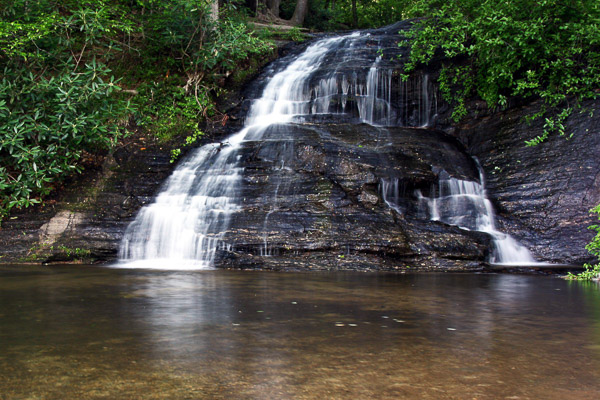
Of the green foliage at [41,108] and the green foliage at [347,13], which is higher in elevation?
the green foliage at [347,13]

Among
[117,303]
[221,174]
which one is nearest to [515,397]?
[117,303]

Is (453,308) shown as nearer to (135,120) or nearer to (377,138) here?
(377,138)

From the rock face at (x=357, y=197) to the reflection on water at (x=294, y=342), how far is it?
9.74 ft

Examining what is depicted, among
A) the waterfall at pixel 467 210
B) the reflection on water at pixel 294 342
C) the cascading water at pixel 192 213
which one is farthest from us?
the waterfall at pixel 467 210

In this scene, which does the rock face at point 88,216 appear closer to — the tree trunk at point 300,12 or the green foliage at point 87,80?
the green foliage at point 87,80

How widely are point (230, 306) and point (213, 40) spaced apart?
38.6ft

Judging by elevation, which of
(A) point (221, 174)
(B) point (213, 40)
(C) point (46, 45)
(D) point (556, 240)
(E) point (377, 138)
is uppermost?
(B) point (213, 40)

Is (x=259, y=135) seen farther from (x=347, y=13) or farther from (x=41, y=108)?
(x=347, y=13)

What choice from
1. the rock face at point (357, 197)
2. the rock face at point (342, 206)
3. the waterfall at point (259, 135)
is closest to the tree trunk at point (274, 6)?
the waterfall at point (259, 135)

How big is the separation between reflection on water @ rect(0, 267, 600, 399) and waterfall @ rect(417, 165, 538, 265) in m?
3.76

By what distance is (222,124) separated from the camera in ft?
47.1

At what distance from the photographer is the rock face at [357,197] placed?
360 inches

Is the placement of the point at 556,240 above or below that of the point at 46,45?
below

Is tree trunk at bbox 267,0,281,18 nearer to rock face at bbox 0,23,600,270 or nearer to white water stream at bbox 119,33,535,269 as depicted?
white water stream at bbox 119,33,535,269
